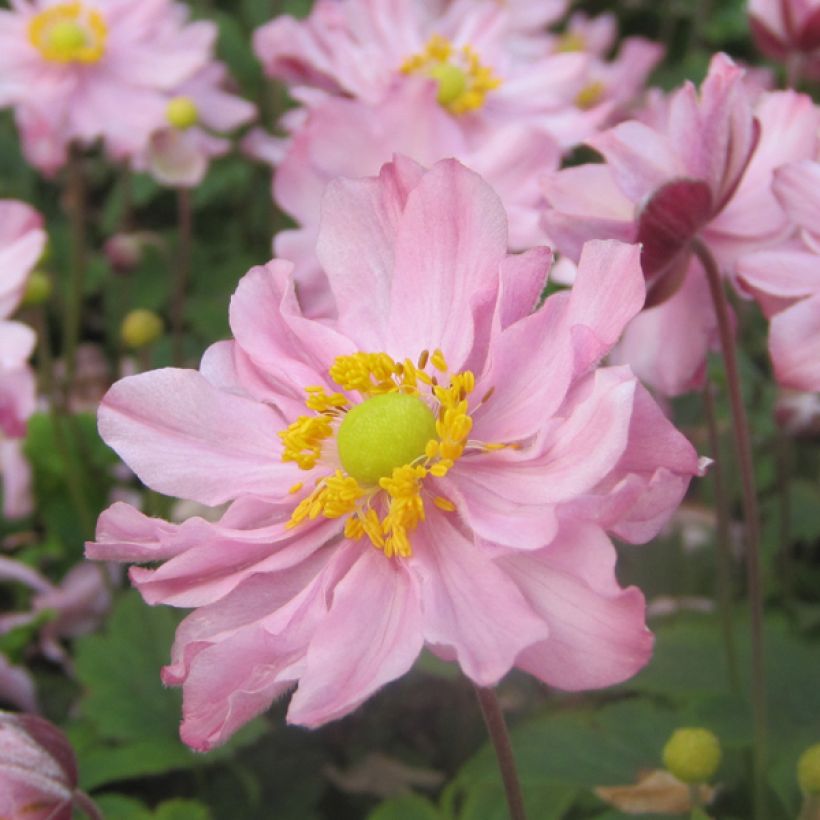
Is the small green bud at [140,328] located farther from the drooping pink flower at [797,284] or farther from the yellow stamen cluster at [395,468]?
the drooping pink flower at [797,284]

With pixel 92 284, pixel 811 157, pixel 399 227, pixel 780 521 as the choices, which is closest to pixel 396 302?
pixel 399 227

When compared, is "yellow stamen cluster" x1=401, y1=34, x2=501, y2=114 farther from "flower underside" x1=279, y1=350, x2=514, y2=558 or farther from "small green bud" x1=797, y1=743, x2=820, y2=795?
"small green bud" x1=797, y1=743, x2=820, y2=795

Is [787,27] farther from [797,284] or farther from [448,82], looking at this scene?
[797,284]

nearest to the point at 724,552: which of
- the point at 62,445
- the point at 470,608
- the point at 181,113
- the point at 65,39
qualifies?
the point at 470,608

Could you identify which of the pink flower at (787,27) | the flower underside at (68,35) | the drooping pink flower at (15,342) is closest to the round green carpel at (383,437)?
the drooping pink flower at (15,342)

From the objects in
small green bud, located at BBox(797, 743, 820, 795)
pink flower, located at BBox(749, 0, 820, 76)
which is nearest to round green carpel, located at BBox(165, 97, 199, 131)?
pink flower, located at BBox(749, 0, 820, 76)

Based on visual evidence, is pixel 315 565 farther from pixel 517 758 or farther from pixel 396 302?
pixel 517 758
